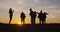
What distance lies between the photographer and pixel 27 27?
24266mm

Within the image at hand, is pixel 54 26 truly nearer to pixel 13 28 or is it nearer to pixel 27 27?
pixel 27 27

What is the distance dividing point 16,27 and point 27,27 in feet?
5.22

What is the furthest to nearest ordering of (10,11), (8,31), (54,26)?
(10,11) → (54,26) → (8,31)

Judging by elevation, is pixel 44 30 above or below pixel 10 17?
below

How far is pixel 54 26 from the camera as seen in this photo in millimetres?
24781

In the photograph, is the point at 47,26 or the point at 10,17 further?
the point at 10,17

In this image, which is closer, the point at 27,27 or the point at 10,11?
the point at 27,27

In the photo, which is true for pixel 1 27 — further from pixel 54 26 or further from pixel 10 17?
pixel 54 26

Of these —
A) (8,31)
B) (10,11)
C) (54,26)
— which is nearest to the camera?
(8,31)

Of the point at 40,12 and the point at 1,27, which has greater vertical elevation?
the point at 40,12

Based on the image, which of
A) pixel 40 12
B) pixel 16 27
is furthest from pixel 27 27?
pixel 40 12

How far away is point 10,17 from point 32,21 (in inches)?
164

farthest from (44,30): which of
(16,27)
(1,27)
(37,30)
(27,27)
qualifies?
(1,27)

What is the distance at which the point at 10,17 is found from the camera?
91.1ft
